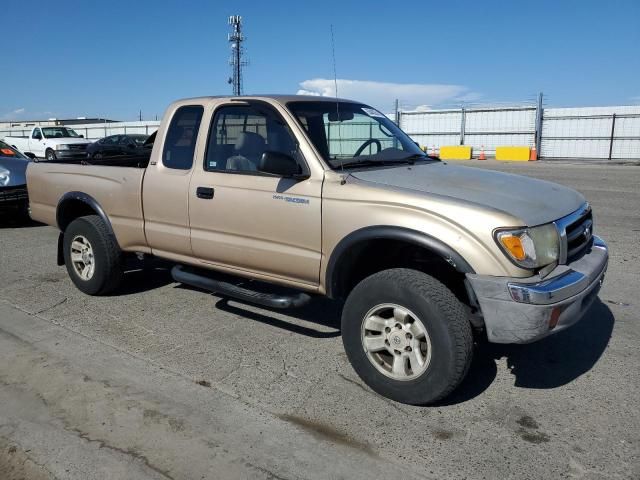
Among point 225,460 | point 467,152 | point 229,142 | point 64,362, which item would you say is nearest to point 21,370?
point 64,362

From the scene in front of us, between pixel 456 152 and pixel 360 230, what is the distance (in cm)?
2805

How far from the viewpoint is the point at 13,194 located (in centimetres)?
945

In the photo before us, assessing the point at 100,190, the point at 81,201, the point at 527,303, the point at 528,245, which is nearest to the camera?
the point at 527,303

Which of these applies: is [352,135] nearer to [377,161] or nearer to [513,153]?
[377,161]

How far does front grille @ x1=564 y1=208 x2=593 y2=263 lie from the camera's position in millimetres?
3539

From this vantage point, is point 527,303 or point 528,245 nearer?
point 527,303

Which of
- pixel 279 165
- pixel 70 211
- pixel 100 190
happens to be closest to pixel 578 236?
pixel 279 165

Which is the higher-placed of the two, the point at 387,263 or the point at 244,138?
the point at 244,138

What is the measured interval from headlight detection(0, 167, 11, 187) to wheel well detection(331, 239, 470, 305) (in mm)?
7874

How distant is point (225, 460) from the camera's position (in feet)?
9.56

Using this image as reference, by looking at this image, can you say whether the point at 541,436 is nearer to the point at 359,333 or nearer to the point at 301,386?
the point at 359,333

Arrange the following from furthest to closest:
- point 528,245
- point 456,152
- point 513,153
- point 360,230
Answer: point 456,152, point 513,153, point 360,230, point 528,245

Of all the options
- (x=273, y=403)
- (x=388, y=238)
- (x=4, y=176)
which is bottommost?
(x=273, y=403)

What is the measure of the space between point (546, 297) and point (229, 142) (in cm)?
269
